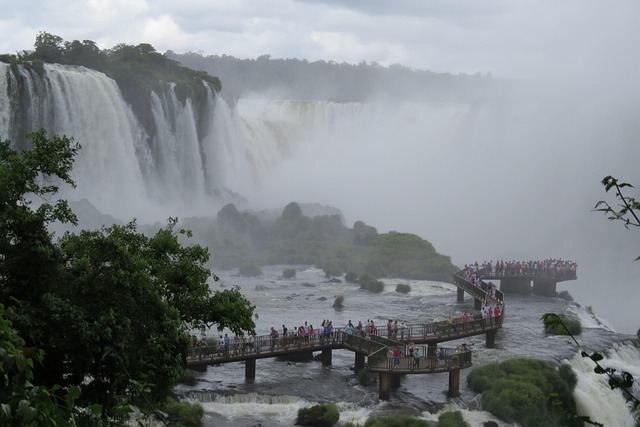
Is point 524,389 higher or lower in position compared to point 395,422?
higher

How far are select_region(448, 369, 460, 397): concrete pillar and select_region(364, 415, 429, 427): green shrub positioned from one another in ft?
9.21

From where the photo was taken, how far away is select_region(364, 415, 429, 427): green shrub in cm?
2053

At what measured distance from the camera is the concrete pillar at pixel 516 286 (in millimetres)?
41375

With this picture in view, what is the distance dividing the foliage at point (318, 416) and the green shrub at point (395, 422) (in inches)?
31.4

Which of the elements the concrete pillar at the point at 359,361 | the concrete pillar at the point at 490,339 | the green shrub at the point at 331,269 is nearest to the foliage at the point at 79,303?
the concrete pillar at the point at 359,361

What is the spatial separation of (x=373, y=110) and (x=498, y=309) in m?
58.1

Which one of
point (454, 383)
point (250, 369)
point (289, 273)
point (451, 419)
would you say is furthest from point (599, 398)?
point (289, 273)

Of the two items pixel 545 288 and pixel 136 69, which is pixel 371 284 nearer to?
pixel 545 288

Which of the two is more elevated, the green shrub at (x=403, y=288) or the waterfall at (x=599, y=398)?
the green shrub at (x=403, y=288)

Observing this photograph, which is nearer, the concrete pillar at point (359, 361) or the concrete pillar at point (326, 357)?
the concrete pillar at point (359, 361)

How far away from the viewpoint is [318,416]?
20.8 m

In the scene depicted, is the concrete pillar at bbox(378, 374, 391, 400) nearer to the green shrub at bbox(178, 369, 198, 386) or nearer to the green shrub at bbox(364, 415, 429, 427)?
the green shrub at bbox(364, 415, 429, 427)

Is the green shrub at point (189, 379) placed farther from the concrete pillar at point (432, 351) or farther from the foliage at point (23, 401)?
the foliage at point (23, 401)

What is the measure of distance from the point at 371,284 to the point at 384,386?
1809cm
